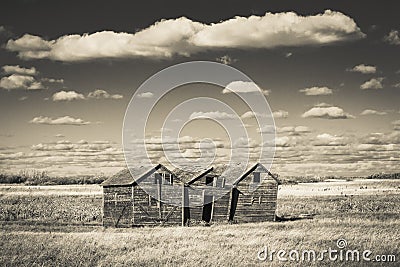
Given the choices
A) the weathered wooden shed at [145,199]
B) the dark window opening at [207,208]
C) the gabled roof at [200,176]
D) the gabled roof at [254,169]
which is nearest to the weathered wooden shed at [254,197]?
the gabled roof at [254,169]

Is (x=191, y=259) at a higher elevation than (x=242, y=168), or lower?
lower

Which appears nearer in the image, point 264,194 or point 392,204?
point 264,194

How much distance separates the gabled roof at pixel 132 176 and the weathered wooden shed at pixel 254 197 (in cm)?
610

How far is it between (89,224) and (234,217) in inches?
469

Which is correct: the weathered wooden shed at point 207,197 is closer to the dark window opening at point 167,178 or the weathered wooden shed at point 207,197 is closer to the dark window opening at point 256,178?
the dark window opening at point 167,178

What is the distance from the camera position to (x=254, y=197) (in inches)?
1617

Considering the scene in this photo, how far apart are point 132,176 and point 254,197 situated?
9.96 meters

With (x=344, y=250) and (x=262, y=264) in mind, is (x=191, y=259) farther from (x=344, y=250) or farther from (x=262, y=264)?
(x=344, y=250)

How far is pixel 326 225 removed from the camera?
122ft

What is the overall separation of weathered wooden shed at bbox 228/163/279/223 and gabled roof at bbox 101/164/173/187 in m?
6.10

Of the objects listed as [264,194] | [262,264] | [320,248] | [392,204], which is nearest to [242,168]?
[264,194]

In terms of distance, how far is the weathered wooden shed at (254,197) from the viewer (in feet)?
134

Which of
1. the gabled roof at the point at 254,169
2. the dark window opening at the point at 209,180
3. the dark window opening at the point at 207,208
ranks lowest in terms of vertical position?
the dark window opening at the point at 207,208

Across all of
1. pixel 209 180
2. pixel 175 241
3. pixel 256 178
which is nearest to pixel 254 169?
pixel 256 178
